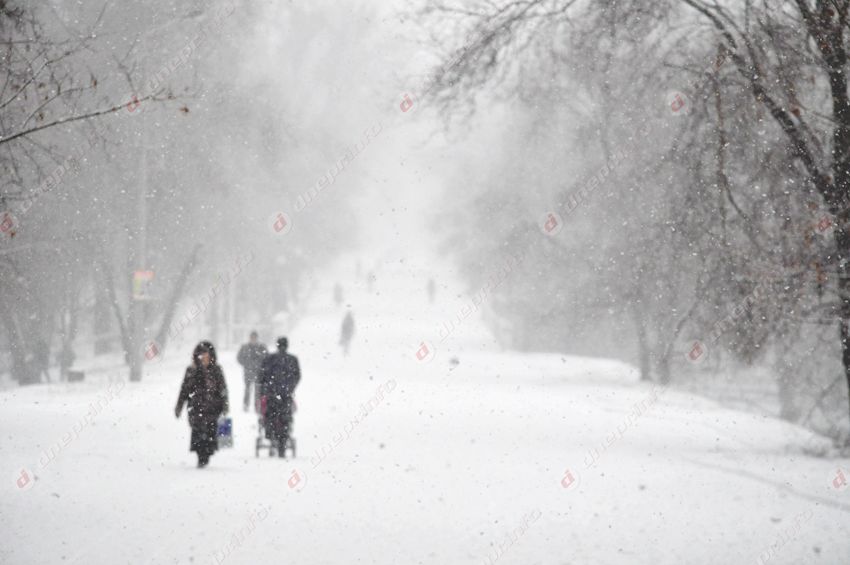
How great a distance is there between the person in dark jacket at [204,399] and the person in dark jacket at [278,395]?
1105 mm

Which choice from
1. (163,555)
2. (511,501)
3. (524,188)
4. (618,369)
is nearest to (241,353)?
(511,501)

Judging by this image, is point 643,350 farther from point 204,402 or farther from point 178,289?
point 204,402

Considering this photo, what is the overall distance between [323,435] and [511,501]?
617 cm

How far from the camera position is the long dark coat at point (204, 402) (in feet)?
36.1

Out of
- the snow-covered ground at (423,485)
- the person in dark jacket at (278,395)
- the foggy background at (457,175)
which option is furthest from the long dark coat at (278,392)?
the foggy background at (457,175)

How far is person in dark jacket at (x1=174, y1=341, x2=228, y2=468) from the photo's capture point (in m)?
11.0

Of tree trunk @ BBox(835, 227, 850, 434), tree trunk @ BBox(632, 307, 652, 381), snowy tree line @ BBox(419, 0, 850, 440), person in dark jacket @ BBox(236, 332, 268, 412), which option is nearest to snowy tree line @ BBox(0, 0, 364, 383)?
person in dark jacket @ BBox(236, 332, 268, 412)

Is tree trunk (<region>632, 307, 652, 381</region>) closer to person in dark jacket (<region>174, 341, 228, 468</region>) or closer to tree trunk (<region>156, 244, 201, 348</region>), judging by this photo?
tree trunk (<region>156, 244, 201, 348</region>)

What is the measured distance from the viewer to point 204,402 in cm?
1110

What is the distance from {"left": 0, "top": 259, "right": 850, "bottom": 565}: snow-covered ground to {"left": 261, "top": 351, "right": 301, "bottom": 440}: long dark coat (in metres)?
0.64

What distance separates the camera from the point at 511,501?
33.0ft

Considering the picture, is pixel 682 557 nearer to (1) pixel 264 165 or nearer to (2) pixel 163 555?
(2) pixel 163 555

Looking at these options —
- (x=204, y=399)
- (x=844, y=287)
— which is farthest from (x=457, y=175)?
(x=844, y=287)

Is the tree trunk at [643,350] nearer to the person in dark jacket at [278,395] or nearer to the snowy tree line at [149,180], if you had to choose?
the snowy tree line at [149,180]
